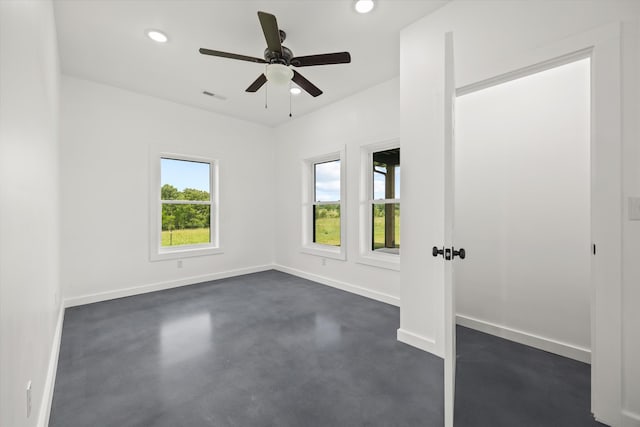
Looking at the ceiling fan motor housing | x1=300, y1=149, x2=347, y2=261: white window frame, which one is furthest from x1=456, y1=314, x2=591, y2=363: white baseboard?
the ceiling fan motor housing

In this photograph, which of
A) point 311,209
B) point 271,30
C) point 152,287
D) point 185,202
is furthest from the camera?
point 311,209

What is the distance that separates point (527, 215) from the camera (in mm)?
2566

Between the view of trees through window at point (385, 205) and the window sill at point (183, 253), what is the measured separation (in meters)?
2.65

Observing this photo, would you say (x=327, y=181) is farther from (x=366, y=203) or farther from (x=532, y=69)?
(x=532, y=69)

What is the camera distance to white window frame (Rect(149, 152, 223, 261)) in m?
4.03

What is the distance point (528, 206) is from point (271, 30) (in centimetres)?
263

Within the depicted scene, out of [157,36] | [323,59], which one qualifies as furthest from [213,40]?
[323,59]

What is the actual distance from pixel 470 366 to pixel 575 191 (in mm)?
1691

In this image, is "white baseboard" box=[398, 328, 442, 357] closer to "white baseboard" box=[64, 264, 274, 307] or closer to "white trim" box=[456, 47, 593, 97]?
"white trim" box=[456, 47, 593, 97]

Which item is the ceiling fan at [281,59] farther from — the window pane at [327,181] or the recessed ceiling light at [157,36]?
the window pane at [327,181]

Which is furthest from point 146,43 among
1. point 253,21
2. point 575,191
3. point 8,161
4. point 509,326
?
point 509,326

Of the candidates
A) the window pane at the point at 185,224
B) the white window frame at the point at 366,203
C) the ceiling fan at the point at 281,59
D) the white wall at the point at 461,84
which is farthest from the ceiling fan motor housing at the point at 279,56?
the window pane at the point at 185,224

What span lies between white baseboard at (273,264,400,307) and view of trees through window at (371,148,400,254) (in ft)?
1.99


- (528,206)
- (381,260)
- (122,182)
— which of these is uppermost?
(122,182)
